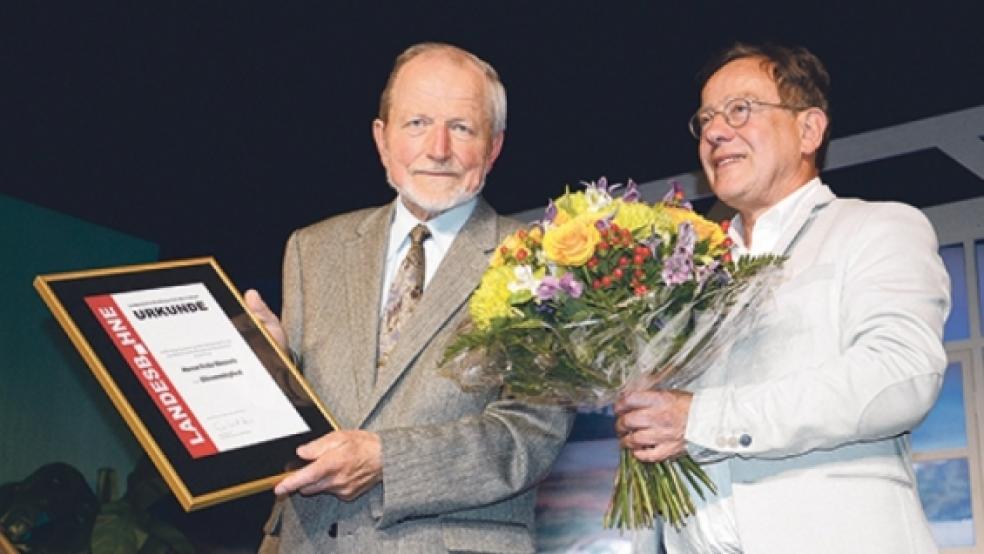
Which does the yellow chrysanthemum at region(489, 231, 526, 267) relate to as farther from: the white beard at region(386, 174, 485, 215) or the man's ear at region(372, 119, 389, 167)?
the man's ear at region(372, 119, 389, 167)

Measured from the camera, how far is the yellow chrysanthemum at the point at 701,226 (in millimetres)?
2029

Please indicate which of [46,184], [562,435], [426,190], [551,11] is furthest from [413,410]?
[46,184]

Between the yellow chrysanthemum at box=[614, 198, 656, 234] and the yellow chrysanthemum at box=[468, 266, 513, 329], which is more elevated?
the yellow chrysanthemum at box=[614, 198, 656, 234]

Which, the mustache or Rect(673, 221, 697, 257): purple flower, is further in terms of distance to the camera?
the mustache

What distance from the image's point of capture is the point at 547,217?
211cm

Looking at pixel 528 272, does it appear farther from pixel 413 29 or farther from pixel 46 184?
pixel 46 184

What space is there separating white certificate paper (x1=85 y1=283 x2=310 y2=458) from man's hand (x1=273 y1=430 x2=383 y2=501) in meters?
0.06

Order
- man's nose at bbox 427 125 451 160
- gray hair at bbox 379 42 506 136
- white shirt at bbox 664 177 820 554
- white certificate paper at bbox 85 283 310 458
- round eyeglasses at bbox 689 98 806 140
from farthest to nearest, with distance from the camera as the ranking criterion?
gray hair at bbox 379 42 506 136, man's nose at bbox 427 125 451 160, round eyeglasses at bbox 689 98 806 140, white shirt at bbox 664 177 820 554, white certificate paper at bbox 85 283 310 458

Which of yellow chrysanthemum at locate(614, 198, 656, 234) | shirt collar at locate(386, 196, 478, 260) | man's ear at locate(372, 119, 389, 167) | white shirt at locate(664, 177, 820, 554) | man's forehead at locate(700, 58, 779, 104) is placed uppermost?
man's forehead at locate(700, 58, 779, 104)

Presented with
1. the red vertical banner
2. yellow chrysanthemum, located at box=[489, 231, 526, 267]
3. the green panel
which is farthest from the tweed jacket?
the green panel

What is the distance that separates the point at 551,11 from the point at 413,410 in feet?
9.48

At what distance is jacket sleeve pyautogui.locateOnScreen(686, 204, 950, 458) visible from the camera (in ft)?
6.24

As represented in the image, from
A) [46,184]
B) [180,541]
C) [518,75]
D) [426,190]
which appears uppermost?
[426,190]

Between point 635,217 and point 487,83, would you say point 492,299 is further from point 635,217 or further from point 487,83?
point 487,83
